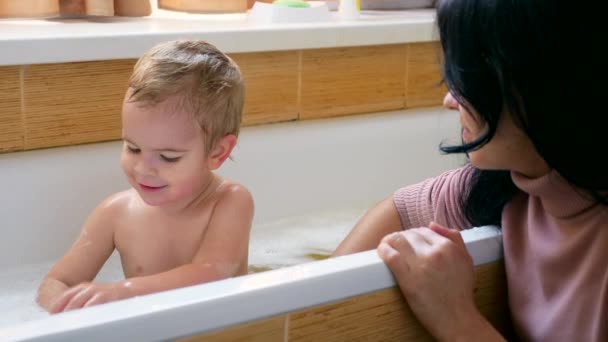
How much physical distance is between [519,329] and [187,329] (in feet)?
1.63

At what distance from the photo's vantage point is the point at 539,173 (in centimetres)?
112

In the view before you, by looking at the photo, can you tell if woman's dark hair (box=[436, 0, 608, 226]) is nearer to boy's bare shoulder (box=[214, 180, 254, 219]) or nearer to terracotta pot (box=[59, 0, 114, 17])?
boy's bare shoulder (box=[214, 180, 254, 219])

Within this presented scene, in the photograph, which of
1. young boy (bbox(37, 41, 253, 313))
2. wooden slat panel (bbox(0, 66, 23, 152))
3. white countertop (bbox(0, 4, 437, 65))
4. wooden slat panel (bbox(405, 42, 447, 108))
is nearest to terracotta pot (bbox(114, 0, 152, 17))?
white countertop (bbox(0, 4, 437, 65))

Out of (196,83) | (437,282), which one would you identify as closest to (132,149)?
(196,83)

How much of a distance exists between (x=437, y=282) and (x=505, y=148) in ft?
0.62

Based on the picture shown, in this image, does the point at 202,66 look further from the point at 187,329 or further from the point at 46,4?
the point at 46,4

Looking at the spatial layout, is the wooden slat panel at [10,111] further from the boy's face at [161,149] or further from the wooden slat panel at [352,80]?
the wooden slat panel at [352,80]

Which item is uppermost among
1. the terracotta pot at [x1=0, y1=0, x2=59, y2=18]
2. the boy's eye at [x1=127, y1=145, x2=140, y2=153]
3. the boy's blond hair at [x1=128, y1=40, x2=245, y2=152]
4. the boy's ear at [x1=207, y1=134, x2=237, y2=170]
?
the boy's blond hair at [x1=128, y1=40, x2=245, y2=152]

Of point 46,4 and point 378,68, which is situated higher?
point 46,4

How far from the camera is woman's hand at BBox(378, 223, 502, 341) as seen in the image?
1144 millimetres

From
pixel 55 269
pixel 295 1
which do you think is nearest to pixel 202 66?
pixel 55 269

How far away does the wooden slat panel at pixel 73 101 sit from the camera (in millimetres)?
1849

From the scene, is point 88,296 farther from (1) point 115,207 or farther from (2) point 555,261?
(2) point 555,261

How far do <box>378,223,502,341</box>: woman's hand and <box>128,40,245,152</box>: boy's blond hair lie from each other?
425 millimetres
